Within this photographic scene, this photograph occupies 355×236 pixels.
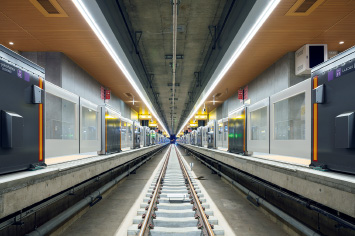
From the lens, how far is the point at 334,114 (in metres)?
3.08

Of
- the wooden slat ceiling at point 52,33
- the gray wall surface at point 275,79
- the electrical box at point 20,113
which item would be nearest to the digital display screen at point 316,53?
the gray wall surface at point 275,79

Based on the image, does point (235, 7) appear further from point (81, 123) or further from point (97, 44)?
point (81, 123)

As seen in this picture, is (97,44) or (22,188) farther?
(97,44)

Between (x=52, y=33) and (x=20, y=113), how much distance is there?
5.78 meters

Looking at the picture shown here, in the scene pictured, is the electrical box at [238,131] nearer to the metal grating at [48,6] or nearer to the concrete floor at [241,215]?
Result: the concrete floor at [241,215]

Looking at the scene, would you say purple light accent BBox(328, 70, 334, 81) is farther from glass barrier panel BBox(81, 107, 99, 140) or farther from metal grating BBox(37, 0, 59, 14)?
metal grating BBox(37, 0, 59, 14)

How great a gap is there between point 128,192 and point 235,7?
696 centimetres

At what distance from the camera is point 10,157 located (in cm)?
303

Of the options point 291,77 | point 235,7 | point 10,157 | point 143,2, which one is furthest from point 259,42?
point 10,157

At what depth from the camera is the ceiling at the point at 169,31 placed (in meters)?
6.76

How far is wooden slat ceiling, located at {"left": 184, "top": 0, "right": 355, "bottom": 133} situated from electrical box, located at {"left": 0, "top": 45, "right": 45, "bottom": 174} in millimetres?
5854

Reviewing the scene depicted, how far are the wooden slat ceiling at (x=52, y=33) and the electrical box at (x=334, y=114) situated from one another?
596 centimetres

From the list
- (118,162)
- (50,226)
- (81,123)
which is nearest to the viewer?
(50,226)

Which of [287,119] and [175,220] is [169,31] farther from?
[175,220]
